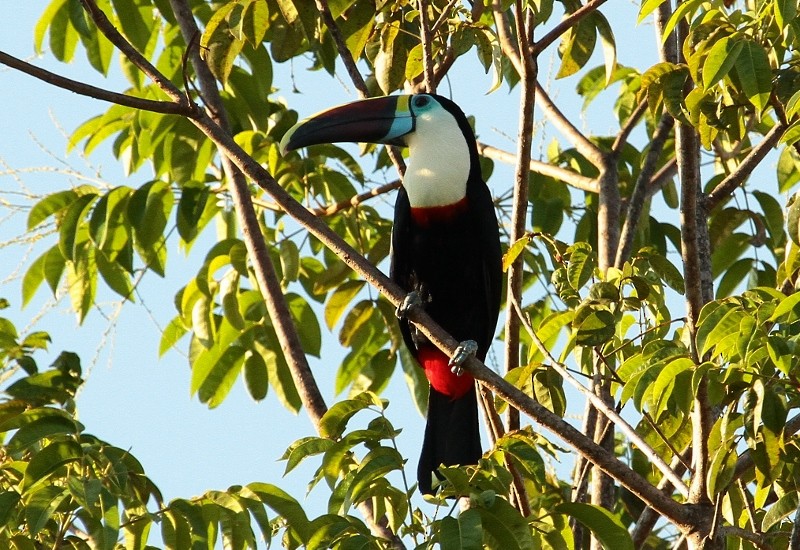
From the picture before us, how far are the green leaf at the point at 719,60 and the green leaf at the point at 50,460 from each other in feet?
6.31

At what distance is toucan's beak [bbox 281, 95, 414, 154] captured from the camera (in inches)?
181

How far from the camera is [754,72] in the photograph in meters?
3.25

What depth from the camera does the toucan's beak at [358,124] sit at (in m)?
4.59

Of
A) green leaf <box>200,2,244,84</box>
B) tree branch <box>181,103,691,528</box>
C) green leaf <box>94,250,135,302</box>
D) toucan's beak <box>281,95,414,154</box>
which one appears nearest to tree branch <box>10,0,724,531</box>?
tree branch <box>181,103,691,528</box>

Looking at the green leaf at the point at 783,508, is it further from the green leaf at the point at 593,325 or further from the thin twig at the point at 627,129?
the thin twig at the point at 627,129

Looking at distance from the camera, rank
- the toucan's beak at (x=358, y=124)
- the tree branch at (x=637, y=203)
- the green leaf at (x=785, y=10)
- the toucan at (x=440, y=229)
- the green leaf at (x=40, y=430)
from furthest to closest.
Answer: the toucan at (x=440, y=229)
the toucan's beak at (x=358, y=124)
the tree branch at (x=637, y=203)
the green leaf at (x=40, y=430)
the green leaf at (x=785, y=10)

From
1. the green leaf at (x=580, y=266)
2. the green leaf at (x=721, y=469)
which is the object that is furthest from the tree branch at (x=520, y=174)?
the green leaf at (x=721, y=469)

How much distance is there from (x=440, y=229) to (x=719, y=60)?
177 cm

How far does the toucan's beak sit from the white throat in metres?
0.07

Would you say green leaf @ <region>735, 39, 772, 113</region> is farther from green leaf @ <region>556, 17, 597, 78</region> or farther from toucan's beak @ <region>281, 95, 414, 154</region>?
toucan's beak @ <region>281, 95, 414, 154</region>

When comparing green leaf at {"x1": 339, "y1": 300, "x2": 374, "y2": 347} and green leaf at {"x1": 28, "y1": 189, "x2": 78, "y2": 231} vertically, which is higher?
green leaf at {"x1": 28, "y1": 189, "x2": 78, "y2": 231}

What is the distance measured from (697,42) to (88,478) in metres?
2.09

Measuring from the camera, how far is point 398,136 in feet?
16.0

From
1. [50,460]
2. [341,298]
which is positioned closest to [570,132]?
[341,298]
